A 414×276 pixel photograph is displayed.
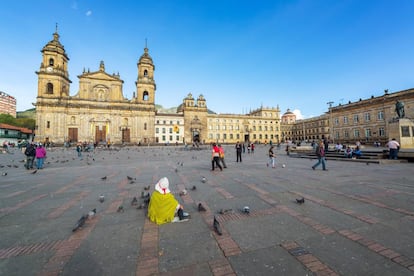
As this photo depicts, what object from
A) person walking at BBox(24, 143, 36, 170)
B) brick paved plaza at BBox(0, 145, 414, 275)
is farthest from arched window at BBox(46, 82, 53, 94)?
brick paved plaza at BBox(0, 145, 414, 275)

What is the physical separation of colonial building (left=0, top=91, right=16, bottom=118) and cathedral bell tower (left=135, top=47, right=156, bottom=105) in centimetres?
11533

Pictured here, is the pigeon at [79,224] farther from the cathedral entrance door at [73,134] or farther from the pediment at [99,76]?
the pediment at [99,76]

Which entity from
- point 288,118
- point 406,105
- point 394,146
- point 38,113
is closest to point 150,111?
point 38,113

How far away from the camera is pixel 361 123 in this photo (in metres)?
39.0

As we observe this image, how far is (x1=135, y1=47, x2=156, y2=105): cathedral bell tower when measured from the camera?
163 feet

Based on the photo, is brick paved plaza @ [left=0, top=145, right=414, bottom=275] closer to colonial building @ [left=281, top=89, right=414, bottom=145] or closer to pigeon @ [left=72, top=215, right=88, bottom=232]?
pigeon @ [left=72, top=215, right=88, bottom=232]

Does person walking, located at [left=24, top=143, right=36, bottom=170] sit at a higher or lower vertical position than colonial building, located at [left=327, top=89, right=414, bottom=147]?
lower

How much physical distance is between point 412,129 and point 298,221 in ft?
69.3

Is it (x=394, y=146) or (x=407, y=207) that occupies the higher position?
(x=394, y=146)

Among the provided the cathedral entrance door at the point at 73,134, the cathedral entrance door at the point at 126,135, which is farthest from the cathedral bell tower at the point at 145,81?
the cathedral entrance door at the point at 73,134

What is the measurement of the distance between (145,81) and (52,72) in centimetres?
2150

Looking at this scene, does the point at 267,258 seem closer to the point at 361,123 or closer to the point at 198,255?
the point at 198,255

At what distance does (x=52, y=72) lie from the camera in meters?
42.8

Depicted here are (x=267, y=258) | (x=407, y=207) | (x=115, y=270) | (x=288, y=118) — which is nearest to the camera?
(x=115, y=270)
